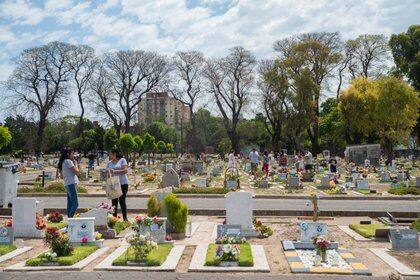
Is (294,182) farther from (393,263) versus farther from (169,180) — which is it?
(393,263)

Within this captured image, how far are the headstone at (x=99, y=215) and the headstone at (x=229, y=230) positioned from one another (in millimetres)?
2969

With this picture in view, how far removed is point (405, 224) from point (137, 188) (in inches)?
649

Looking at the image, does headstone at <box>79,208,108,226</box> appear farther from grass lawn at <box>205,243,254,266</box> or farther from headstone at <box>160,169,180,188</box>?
headstone at <box>160,169,180,188</box>

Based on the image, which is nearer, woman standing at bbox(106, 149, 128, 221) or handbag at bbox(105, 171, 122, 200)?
handbag at bbox(105, 171, 122, 200)

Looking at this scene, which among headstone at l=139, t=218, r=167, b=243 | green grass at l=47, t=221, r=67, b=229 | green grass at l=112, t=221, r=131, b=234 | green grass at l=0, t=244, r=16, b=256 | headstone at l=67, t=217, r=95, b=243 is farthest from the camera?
green grass at l=47, t=221, r=67, b=229

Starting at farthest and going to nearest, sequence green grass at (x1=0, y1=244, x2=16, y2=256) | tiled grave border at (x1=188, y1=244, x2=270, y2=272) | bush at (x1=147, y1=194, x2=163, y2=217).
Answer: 1. bush at (x1=147, y1=194, x2=163, y2=217)
2. green grass at (x1=0, y1=244, x2=16, y2=256)
3. tiled grave border at (x1=188, y1=244, x2=270, y2=272)

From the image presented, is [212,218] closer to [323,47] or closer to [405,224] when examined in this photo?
[405,224]

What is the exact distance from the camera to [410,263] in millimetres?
10484

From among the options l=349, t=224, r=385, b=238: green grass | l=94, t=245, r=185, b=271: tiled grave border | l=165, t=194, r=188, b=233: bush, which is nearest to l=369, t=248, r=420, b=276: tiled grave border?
l=349, t=224, r=385, b=238: green grass

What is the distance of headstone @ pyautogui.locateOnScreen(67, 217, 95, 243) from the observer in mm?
12125

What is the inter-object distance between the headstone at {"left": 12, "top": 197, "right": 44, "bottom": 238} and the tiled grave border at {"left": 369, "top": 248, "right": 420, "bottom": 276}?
831cm

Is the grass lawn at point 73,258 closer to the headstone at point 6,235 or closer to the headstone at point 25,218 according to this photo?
the headstone at point 6,235

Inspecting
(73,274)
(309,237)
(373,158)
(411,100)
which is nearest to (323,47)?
(411,100)

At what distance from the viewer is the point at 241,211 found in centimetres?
1353
